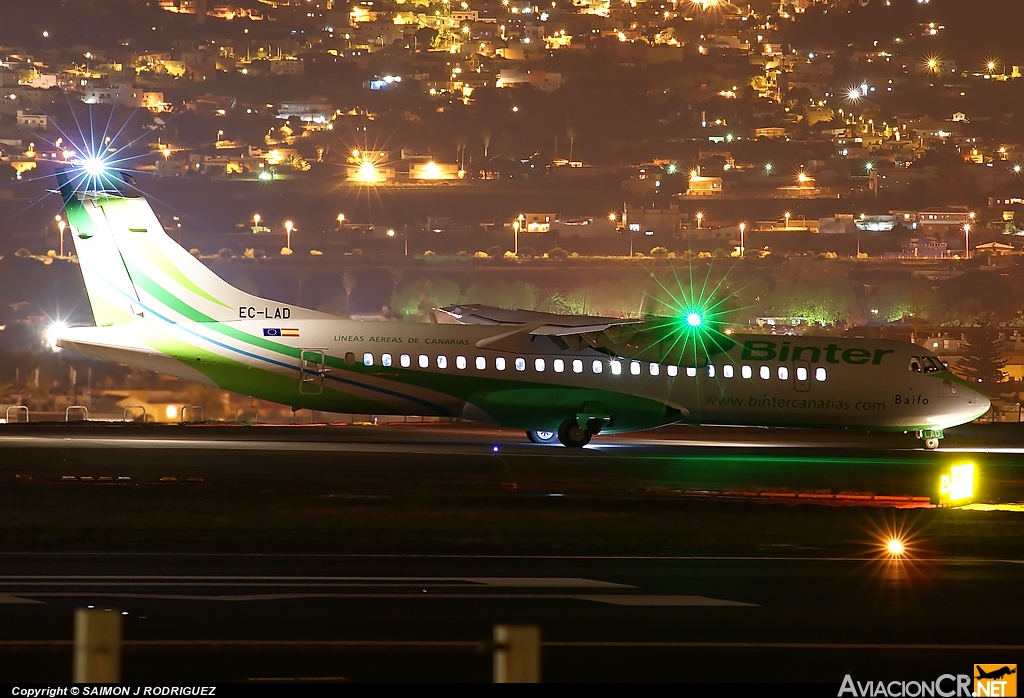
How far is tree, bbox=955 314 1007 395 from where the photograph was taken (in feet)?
332

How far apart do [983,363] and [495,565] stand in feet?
294

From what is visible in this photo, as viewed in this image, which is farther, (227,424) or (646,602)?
(227,424)

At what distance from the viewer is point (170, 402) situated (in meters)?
91.1

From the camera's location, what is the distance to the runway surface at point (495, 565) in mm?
12633

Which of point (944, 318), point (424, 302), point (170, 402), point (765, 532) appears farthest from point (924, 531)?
point (944, 318)

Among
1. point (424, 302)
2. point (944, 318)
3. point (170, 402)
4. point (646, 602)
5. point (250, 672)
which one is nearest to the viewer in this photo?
point (250, 672)

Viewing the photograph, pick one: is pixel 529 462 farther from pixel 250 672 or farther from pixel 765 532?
pixel 250 672

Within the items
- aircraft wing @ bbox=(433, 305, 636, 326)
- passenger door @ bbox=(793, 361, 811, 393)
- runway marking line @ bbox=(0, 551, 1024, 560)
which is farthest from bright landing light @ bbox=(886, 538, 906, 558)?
passenger door @ bbox=(793, 361, 811, 393)

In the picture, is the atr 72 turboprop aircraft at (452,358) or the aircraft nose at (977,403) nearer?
the atr 72 turboprop aircraft at (452,358)

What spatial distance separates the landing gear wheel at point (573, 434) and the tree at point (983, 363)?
64.8 m

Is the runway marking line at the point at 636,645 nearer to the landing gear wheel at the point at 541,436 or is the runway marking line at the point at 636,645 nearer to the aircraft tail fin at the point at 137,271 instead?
the aircraft tail fin at the point at 137,271

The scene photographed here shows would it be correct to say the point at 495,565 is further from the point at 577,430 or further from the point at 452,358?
the point at 577,430

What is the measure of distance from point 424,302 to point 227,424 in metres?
105

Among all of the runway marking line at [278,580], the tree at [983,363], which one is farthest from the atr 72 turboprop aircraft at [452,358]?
the tree at [983,363]
